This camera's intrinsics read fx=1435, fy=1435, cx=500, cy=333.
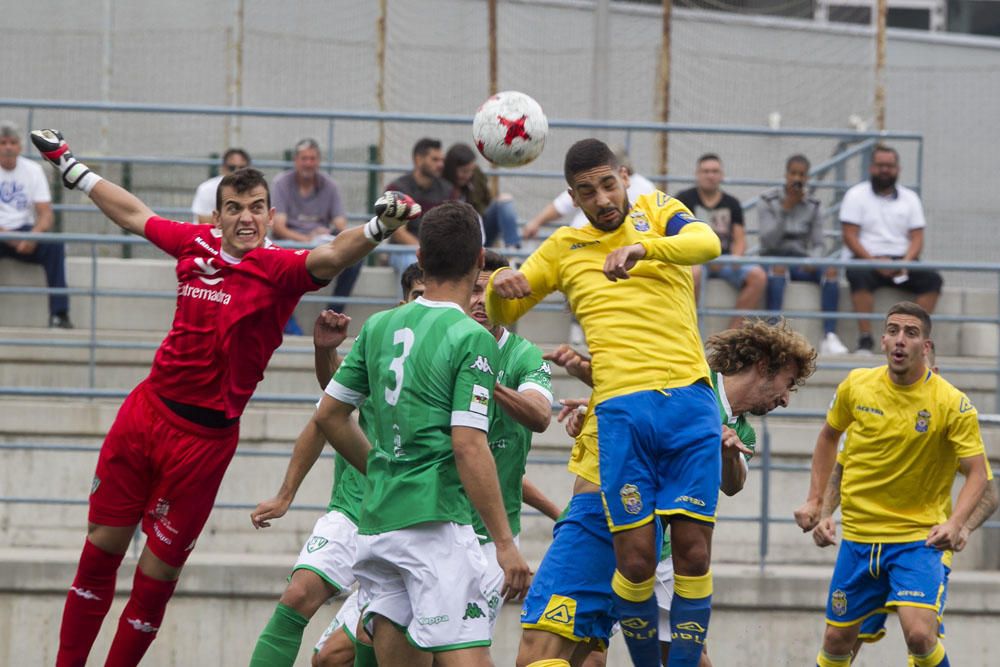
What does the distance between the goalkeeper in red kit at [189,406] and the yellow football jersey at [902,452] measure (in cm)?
309

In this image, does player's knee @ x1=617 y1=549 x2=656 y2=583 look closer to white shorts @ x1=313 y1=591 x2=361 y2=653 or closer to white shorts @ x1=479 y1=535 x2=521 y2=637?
white shorts @ x1=479 y1=535 x2=521 y2=637

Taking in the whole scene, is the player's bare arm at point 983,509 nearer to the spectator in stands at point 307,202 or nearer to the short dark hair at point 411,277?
the short dark hair at point 411,277

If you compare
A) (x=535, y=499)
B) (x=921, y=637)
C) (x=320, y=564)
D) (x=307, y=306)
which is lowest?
(x=921, y=637)

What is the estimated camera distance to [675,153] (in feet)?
53.0

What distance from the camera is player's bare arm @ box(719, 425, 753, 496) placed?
6.34 m

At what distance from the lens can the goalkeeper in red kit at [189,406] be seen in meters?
6.36

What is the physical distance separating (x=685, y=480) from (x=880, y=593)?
2.12 meters

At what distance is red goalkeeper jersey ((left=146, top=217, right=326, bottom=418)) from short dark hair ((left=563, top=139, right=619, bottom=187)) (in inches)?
48.3

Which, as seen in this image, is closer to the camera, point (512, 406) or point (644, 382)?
point (512, 406)

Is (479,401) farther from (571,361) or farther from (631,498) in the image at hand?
(631,498)

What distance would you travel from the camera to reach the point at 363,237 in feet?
19.6

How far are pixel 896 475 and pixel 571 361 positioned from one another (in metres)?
2.41

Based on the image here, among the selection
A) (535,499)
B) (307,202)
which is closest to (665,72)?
(307,202)

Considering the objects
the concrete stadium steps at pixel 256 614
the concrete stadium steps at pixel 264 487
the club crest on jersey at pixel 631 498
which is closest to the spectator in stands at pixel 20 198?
the concrete stadium steps at pixel 264 487
